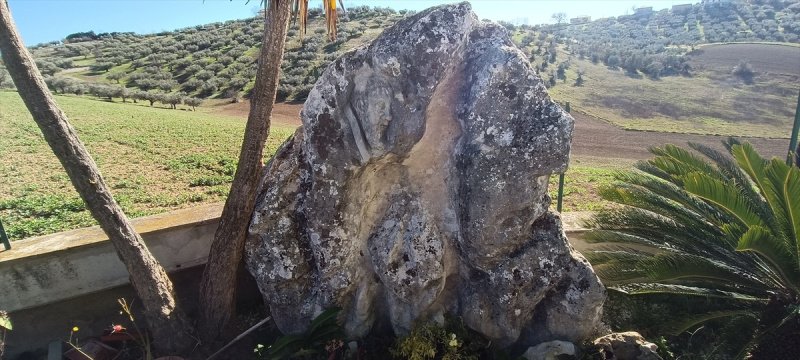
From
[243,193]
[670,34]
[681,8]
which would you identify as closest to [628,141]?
[243,193]

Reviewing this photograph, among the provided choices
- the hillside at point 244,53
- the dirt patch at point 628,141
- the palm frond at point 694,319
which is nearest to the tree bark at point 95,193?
the palm frond at point 694,319

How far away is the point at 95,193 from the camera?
155 inches

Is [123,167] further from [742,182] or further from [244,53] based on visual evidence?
[244,53]

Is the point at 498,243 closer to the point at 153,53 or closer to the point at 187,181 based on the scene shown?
the point at 187,181

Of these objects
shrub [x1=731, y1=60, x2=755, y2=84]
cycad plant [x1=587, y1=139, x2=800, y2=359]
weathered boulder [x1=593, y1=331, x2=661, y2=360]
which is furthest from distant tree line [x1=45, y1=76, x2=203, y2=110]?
shrub [x1=731, y1=60, x2=755, y2=84]

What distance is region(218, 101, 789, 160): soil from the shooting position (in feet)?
57.7

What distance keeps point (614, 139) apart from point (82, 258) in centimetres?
2027

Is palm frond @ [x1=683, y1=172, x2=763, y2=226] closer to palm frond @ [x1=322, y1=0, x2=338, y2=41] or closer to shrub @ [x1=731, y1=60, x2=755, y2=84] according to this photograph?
palm frond @ [x1=322, y1=0, x2=338, y2=41]

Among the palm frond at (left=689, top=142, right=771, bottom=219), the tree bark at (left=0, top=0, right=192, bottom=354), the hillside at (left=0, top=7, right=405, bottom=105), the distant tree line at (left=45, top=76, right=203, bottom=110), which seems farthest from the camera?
the hillside at (left=0, top=7, right=405, bottom=105)

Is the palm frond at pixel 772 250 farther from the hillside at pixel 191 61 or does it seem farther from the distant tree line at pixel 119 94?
the distant tree line at pixel 119 94

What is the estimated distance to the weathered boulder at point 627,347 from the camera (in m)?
4.24

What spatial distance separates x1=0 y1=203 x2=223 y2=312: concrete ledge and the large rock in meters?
1.04

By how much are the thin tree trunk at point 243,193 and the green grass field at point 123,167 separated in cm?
312

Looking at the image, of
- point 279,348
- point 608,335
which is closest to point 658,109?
point 608,335
